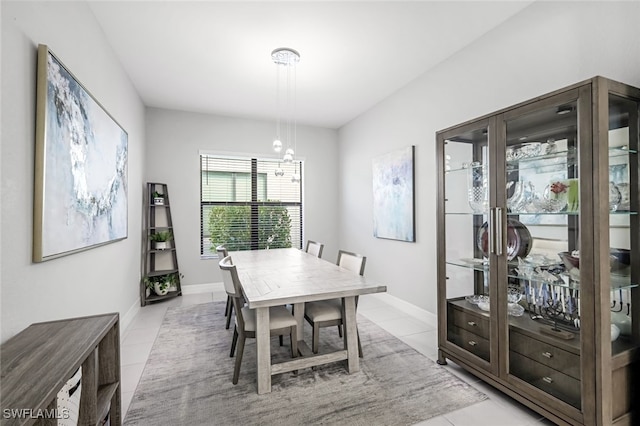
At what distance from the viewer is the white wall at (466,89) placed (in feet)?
6.20

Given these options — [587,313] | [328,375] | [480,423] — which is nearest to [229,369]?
[328,375]

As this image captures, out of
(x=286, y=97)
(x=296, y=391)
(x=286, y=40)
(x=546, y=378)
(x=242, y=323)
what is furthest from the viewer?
(x=286, y=97)

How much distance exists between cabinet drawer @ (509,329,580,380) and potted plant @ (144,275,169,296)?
13.9 ft

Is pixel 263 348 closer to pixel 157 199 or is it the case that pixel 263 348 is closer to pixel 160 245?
pixel 160 245

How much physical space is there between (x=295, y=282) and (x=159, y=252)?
3.17 metres

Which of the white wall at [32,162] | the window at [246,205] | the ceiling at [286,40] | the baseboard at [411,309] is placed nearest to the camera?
the white wall at [32,162]

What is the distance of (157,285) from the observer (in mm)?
4215

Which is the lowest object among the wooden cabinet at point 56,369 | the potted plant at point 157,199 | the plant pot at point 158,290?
the plant pot at point 158,290

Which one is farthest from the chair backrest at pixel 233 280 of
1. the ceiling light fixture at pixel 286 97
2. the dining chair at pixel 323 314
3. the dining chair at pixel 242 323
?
the ceiling light fixture at pixel 286 97

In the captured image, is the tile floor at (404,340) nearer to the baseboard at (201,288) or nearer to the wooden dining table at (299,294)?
the baseboard at (201,288)

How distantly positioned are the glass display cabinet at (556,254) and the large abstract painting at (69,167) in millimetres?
2673

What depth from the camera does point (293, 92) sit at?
3910 millimetres

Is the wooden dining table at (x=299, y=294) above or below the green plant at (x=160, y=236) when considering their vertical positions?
below

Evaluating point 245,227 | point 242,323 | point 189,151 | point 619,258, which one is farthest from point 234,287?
point 189,151
